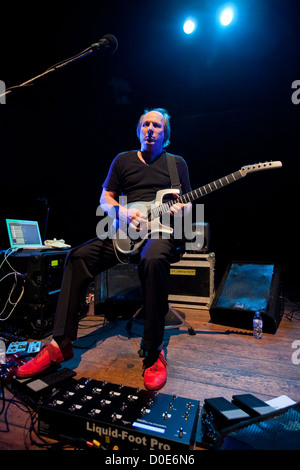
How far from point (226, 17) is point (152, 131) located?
8.74ft

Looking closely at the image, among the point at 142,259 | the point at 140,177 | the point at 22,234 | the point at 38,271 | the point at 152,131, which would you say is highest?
the point at 152,131

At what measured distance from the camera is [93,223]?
4.77m

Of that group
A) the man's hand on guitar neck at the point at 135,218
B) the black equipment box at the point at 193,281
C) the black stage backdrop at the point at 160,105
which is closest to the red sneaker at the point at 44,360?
the man's hand on guitar neck at the point at 135,218

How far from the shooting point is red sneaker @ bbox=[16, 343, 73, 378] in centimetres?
138

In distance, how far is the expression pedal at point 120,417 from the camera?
842 millimetres

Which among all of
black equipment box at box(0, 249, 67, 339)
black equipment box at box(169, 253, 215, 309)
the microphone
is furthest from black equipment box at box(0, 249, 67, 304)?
the microphone

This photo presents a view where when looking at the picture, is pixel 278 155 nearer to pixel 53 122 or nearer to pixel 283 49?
pixel 283 49

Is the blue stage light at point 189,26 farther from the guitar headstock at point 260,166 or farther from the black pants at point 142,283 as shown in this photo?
the black pants at point 142,283

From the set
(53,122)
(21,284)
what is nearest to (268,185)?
(53,122)

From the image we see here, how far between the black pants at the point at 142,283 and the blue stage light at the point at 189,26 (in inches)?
141

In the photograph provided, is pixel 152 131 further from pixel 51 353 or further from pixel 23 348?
pixel 23 348

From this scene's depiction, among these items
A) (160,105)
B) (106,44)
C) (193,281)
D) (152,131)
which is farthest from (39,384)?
(160,105)

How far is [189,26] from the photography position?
137 inches
